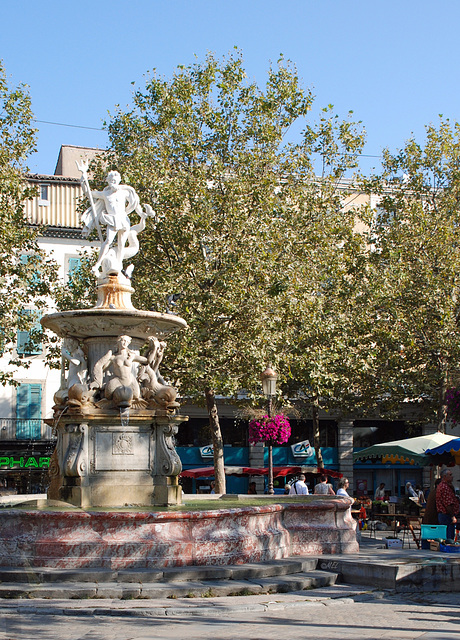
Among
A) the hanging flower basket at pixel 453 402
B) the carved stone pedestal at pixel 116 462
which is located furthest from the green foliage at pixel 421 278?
the carved stone pedestal at pixel 116 462

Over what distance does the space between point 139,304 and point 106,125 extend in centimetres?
676

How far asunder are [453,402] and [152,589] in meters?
22.6

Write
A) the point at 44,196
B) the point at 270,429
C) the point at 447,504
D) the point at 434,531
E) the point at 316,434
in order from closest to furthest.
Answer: the point at 434,531 → the point at 447,504 → the point at 270,429 → the point at 316,434 → the point at 44,196

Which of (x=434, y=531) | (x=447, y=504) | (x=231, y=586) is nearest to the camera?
(x=231, y=586)

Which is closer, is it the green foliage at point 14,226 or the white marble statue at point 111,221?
the white marble statue at point 111,221

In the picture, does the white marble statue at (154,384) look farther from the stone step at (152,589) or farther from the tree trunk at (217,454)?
the tree trunk at (217,454)

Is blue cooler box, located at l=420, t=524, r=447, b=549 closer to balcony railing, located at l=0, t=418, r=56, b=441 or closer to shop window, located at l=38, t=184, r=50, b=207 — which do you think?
balcony railing, located at l=0, t=418, r=56, b=441

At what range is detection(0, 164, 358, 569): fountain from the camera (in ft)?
34.9

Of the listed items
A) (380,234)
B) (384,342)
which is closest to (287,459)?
(384,342)

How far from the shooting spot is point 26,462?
31.9 meters

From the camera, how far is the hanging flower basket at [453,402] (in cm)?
3023

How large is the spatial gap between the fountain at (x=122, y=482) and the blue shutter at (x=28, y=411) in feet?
58.8

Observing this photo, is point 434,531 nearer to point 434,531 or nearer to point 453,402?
point 434,531

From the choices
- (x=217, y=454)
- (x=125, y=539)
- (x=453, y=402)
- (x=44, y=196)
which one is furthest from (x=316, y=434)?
(x=125, y=539)
